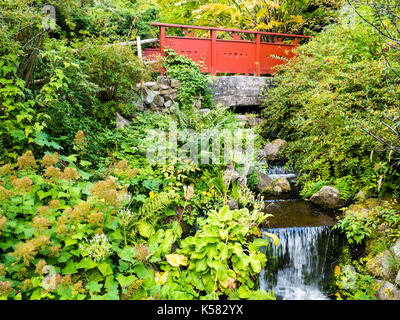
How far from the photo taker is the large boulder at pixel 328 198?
5.55m

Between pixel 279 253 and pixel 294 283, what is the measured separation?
563 millimetres

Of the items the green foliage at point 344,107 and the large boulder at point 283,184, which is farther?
the large boulder at point 283,184

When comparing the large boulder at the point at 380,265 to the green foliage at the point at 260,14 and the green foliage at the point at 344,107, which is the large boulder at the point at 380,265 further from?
the green foliage at the point at 260,14

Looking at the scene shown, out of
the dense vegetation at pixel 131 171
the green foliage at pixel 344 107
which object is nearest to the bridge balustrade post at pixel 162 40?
the dense vegetation at pixel 131 171

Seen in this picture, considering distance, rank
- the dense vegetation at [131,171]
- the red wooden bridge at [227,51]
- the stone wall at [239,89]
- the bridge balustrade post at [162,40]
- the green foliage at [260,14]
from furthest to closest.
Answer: the green foliage at [260,14], the stone wall at [239,89], the red wooden bridge at [227,51], the bridge balustrade post at [162,40], the dense vegetation at [131,171]

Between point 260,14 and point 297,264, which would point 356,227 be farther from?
point 260,14

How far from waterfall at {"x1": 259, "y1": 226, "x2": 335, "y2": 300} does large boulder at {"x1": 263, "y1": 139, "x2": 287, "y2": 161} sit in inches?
131

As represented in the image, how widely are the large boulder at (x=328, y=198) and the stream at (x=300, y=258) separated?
1.27ft

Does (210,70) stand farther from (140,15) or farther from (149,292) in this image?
(149,292)

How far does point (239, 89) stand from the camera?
9492mm

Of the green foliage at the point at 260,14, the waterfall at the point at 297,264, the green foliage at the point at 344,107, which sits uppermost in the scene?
the green foliage at the point at 260,14

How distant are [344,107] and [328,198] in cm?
216

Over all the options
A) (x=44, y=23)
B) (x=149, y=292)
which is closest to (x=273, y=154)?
(x=149, y=292)

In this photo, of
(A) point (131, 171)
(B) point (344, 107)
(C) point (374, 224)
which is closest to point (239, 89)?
(B) point (344, 107)
